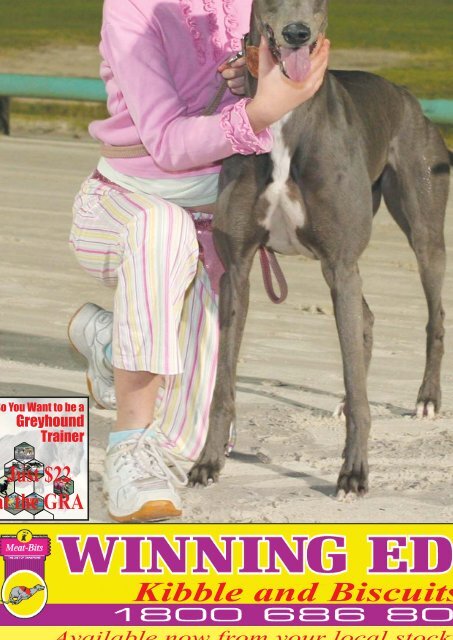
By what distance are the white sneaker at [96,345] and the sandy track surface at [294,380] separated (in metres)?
0.09

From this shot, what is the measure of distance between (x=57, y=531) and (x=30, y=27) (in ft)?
44.6

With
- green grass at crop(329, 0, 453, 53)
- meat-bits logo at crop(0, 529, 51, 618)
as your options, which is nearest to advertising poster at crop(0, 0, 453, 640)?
meat-bits logo at crop(0, 529, 51, 618)

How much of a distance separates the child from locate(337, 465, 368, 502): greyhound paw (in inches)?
15.5

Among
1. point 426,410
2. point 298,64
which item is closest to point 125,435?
point 298,64

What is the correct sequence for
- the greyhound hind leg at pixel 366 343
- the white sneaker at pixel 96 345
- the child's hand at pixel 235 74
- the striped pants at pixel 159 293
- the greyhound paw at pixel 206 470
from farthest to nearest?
1. the greyhound hind leg at pixel 366 343
2. the white sneaker at pixel 96 345
3. the greyhound paw at pixel 206 470
4. the child's hand at pixel 235 74
5. the striped pants at pixel 159 293

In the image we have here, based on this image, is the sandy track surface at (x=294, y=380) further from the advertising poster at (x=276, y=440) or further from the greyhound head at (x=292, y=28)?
the greyhound head at (x=292, y=28)

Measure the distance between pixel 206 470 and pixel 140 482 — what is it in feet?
1.04

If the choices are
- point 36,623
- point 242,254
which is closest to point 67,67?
point 242,254

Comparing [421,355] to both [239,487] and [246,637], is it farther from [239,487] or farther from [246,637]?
[246,637]

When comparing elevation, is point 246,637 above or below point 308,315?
above

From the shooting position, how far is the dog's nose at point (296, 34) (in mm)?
3076

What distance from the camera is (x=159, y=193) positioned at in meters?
3.52

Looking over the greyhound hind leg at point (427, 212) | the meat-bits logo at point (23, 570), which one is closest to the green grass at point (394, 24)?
the greyhound hind leg at point (427, 212)

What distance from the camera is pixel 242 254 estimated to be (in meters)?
3.52
